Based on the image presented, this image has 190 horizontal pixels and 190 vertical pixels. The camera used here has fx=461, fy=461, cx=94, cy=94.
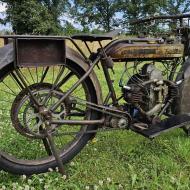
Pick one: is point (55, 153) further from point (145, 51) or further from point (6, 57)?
point (145, 51)

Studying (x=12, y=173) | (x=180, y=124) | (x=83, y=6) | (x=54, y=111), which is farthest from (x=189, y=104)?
(x=83, y=6)

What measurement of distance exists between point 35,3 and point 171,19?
44824mm

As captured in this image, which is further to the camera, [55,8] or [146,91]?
[55,8]

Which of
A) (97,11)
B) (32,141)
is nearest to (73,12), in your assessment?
(97,11)

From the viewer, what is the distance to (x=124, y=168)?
4477mm

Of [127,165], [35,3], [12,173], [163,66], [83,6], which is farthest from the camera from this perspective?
[83,6]

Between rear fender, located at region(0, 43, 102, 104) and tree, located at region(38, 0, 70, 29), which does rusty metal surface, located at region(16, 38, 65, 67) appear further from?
tree, located at region(38, 0, 70, 29)

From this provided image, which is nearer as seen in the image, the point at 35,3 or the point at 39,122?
the point at 39,122

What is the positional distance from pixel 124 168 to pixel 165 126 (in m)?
0.64

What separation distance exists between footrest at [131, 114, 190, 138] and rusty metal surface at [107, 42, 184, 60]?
25.6 inches

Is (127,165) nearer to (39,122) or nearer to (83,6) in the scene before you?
(39,122)

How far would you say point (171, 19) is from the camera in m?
5.16

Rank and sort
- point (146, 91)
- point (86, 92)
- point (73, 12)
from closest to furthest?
point (86, 92), point (146, 91), point (73, 12)

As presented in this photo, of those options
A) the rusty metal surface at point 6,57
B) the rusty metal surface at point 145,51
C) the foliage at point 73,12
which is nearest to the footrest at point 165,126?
the rusty metal surface at point 145,51
